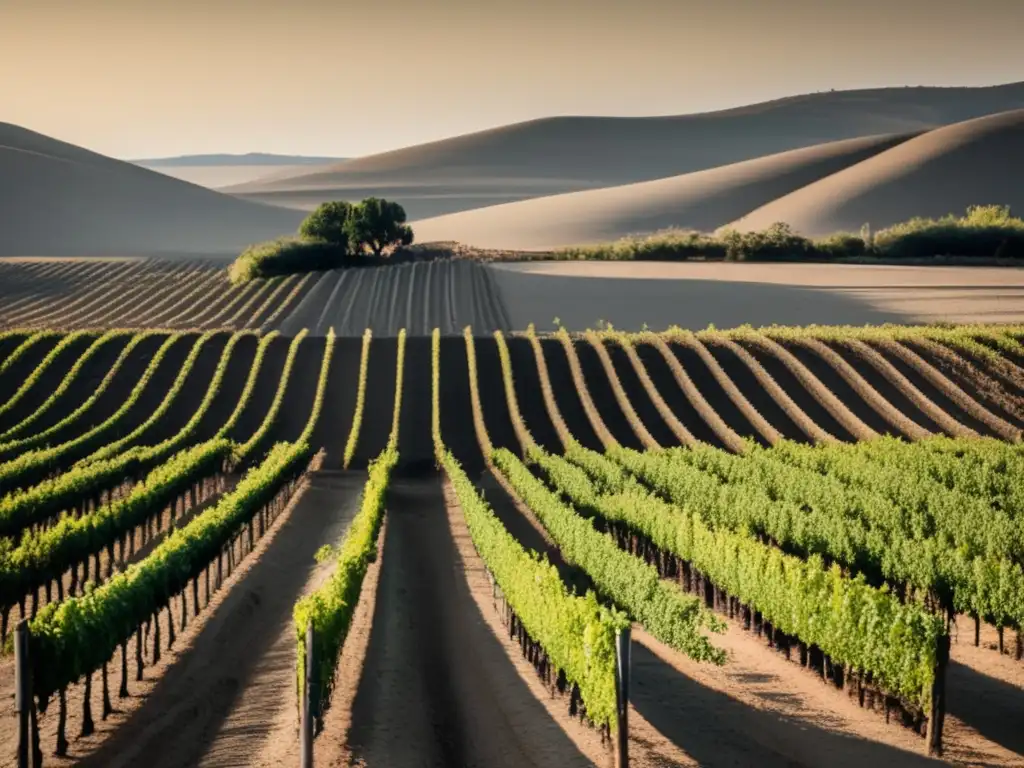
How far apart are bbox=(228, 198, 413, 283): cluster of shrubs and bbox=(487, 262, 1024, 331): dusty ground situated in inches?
597

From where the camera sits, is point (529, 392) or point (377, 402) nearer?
point (377, 402)

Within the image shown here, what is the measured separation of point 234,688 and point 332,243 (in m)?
85.4

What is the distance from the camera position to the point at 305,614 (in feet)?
→ 79.0

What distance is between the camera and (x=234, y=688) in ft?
86.7

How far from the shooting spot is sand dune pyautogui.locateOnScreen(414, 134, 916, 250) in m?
154

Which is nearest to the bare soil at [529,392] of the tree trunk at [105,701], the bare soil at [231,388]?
the bare soil at [231,388]

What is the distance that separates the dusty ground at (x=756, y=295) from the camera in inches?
3115

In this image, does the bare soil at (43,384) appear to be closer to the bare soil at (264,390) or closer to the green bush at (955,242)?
the bare soil at (264,390)

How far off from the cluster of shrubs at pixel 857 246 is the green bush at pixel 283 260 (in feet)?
77.2

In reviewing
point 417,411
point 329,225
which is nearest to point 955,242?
point 329,225

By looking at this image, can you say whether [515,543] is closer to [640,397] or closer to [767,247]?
[640,397]

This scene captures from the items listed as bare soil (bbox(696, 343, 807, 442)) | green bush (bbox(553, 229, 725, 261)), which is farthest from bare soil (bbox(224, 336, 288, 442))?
green bush (bbox(553, 229, 725, 261))

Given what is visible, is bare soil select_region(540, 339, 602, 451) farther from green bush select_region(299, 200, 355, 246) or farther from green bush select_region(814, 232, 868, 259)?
green bush select_region(299, 200, 355, 246)

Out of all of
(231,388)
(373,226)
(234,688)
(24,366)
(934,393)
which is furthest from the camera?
(373,226)
